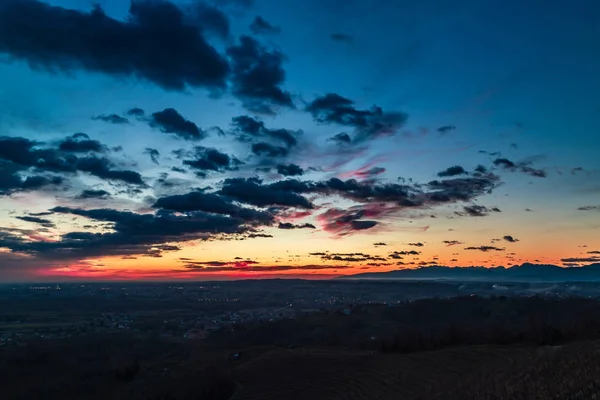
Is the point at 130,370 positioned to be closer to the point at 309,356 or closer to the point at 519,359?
the point at 309,356

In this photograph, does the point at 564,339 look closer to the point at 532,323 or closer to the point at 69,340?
the point at 532,323

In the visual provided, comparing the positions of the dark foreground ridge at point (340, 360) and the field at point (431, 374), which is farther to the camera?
the dark foreground ridge at point (340, 360)

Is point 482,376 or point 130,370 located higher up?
point 482,376

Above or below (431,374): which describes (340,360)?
below

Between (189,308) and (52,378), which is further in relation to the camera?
(189,308)

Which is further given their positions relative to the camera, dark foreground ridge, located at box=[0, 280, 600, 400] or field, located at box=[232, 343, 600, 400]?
dark foreground ridge, located at box=[0, 280, 600, 400]

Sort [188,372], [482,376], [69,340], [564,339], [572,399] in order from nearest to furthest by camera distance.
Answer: [572,399]
[482,376]
[564,339]
[188,372]
[69,340]

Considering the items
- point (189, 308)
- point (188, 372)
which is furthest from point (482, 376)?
point (189, 308)

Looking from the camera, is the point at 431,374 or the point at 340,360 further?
the point at 340,360

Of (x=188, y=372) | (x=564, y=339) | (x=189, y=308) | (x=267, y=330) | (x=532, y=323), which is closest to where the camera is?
(x=564, y=339)

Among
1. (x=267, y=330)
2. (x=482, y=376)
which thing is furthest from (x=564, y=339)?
(x=267, y=330)
